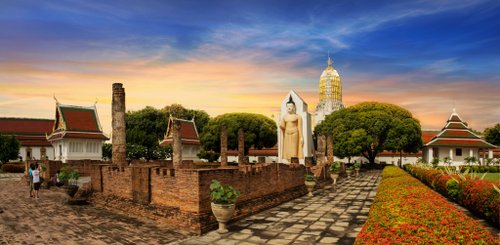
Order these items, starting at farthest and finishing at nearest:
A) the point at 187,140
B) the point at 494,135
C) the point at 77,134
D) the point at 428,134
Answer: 1. the point at 428,134
2. the point at 494,135
3. the point at 187,140
4. the point at 77,134

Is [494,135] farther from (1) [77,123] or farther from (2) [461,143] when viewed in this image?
(1) [77,123]

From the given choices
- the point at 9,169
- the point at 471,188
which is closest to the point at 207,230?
the point at 471,188

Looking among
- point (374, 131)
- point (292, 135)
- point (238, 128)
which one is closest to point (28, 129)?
point (238, 128)

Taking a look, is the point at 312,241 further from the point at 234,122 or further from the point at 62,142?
the point at 234,122

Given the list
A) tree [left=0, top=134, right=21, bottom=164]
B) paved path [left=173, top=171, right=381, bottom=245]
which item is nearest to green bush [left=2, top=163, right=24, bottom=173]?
tree [left=0, top=134, right=21, bottom=164]

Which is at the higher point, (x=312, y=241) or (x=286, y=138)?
(x=286, y=138)

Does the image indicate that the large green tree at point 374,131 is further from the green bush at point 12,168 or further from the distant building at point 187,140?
the green bush at point 12,168

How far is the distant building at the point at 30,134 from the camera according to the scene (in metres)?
52.5

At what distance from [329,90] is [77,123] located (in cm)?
6388

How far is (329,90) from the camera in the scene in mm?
92688

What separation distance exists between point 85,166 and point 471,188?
1072 inches

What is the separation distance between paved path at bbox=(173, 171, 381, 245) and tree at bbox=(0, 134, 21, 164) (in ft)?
132

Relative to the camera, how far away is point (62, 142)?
4384cm

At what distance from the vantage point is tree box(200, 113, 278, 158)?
53500 millimetres
